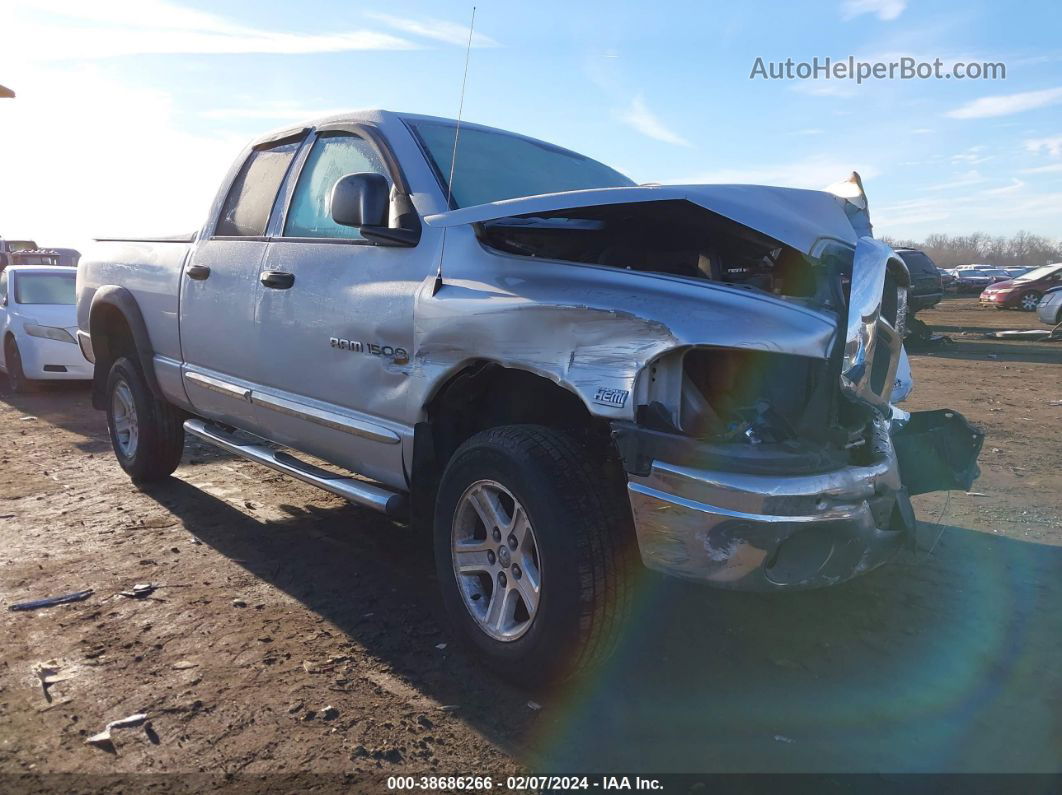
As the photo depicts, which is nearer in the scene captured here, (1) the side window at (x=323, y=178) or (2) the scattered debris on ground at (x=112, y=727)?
(2) the scattered debris on ground at (x=112, y=727)

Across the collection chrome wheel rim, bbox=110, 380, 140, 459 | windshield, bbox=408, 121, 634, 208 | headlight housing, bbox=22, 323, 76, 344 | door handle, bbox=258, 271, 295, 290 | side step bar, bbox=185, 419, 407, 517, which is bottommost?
headlight housing, bbox=22, 323, 76, 344

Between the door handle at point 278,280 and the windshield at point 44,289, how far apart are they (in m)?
7.62

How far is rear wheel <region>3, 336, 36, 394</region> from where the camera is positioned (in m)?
10.1

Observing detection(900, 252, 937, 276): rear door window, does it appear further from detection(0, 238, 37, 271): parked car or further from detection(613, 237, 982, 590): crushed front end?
detection(0, 238, 37, 271): parked car

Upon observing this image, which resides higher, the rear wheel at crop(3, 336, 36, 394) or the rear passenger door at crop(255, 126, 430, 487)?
the rear passenger door at crop(255, 126, 430, 487)

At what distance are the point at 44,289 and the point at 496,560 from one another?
31.8 feet

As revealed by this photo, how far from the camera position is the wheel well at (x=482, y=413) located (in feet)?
10.2

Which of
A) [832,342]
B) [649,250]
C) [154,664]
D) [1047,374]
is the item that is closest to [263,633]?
[154,664]

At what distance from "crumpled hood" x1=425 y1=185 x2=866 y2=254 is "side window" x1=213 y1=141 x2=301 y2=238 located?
5.60 ft

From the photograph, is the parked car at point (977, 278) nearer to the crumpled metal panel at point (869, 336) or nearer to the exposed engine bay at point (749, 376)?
the exposed engine bay at point (749, 376)

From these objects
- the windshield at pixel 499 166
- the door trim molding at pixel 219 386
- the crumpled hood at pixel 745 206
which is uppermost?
the windshield at pixel 499 166

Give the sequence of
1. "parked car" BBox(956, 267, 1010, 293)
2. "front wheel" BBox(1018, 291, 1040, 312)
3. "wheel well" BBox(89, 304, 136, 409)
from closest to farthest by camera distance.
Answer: "wheel well" BBox(89, 304, 136, 409) → "front wheel" BBox(1018, 291, 1040, 312) → "parked car" BBox(956, 267, 1010, 293)

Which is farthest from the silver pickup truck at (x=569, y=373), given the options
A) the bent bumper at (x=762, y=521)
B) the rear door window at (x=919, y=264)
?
the rear door window at (x=919, y=264)

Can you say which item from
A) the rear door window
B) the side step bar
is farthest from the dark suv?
the side step bar
